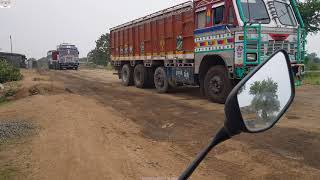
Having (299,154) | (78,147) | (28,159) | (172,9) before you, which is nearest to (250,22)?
(172,9)

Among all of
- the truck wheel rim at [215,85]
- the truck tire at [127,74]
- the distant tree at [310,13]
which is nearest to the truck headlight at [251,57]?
the truck wheel rim at [215,85]

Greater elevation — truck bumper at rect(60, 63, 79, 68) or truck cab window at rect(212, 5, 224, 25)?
truck cab window at rect(212, 5, 224, 25)

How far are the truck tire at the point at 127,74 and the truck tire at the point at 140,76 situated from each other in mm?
727

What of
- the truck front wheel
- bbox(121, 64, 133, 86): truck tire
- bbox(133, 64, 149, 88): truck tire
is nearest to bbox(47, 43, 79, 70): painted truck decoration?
bbox(121, 64, 133, 86): truck tire

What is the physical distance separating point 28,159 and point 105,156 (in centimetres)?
110

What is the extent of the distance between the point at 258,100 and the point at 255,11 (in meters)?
9.37

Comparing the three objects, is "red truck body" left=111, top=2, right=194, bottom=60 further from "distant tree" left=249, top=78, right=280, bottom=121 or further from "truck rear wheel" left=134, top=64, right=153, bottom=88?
"distant tree" left=249, top=78, right=280, bottom=121

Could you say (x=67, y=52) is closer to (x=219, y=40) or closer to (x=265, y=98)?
(x=219, y=40)

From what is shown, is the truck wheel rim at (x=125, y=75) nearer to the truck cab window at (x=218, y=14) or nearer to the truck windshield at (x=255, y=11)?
the truck cab window at (x=218, y=14)

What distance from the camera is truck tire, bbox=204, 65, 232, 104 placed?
1084 centimetres

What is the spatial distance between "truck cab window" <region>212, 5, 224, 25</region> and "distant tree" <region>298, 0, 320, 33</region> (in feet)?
53.0

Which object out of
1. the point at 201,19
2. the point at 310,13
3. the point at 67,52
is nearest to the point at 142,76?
the point at 201,19

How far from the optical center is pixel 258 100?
1.96 m

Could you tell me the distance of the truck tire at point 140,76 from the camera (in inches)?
655
